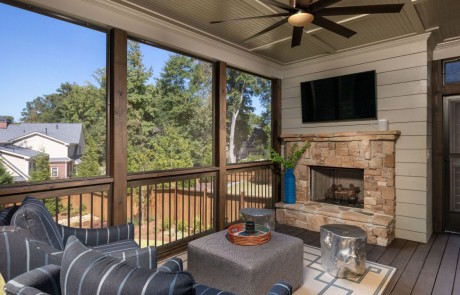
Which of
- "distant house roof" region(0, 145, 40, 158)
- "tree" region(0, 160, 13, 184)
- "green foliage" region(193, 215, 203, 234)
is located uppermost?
"distant house roof" region(0, 145, 40, 158)

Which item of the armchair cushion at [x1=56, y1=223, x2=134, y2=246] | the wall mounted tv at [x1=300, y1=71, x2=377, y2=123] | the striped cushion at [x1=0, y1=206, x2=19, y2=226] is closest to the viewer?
the striped cushion at [x1=0, y1=206, x2=19, y2=226]

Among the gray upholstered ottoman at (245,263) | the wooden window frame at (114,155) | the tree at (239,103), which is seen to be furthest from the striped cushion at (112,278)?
the tree at (239,103)

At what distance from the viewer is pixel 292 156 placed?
15.7 feet

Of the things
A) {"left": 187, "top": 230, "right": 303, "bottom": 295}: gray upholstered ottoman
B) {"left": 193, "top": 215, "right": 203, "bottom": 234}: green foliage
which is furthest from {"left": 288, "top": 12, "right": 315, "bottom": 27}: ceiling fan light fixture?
{"left": 193, "top": 215, "right": 203, "bottom": 234}: green foliage

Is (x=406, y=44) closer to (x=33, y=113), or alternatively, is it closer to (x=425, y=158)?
(x=425, y=158)

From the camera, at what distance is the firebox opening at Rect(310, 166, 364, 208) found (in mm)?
4454

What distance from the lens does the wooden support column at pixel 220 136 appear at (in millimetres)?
3979

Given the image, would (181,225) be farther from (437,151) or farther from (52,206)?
(437,151)

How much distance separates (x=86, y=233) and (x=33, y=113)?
3.91ft

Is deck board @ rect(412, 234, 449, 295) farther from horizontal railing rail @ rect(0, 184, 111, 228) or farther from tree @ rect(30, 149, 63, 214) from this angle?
tree @ rect(30, 149, 63, 214)

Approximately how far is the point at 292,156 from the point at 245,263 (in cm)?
299

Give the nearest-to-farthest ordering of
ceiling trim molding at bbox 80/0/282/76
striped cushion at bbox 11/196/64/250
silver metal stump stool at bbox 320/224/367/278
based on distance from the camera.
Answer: striped cushion at bbox 11/196/64/250
silver metal stump stool at bbox 320/224/367/278
ceiling trim molding at bbox 80/0/282/76

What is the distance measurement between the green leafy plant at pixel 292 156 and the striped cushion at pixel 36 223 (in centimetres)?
359

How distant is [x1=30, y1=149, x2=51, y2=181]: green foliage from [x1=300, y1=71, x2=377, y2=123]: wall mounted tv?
394cm
